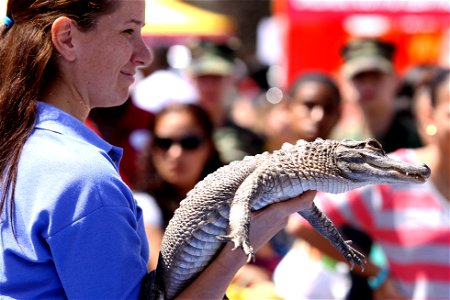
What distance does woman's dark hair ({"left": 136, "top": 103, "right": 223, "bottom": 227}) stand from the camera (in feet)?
15.2

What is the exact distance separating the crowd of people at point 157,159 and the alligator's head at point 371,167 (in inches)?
4.8

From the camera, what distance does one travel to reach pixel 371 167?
2.31 m

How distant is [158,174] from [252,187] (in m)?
2.59

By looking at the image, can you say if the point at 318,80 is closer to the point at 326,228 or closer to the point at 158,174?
the point at 158,174

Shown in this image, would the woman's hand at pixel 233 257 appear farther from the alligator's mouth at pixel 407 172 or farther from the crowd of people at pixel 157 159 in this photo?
the alligator's mouth at pixel 407 172

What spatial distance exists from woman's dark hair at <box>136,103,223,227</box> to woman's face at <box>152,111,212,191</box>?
0.02 m

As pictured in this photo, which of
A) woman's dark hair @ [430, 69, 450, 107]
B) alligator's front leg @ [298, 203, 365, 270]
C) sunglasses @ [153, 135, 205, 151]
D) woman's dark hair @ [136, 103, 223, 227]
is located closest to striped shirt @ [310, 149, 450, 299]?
woman's dark hair @ [430, 69, 450, 107]

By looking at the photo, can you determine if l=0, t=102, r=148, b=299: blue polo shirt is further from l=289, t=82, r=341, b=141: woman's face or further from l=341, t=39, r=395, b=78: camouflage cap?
l=341, t=39, r=395, b=78: camouflage cap

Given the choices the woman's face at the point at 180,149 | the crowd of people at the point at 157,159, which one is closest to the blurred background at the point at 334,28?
the crowd of people at the point at 157,159

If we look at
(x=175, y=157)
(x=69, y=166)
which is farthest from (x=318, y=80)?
(x=69, y=166)

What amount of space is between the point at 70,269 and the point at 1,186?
268 mm

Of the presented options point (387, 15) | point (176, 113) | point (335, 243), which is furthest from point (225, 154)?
point (387, 15)

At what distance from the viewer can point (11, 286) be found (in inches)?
84.7

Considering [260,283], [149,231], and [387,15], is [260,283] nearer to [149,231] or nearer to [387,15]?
[149,231]
